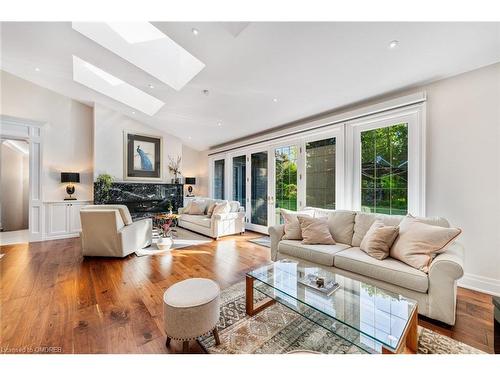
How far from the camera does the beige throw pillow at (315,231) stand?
2629 millimetres

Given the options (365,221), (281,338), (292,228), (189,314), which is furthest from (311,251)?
(189,314)

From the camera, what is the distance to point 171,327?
4.57ft

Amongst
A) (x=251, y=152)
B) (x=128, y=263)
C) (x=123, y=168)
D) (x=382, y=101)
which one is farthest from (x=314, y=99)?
(x=123, y=168)

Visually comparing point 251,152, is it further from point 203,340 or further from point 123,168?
point 203,340

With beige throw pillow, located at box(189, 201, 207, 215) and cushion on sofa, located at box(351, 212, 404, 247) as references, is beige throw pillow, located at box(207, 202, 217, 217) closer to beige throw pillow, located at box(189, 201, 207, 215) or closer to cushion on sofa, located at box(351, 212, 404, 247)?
beige throw pillow, located at box(189, 201, 207, 215)

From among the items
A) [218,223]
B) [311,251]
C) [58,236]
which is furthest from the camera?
[58,236]

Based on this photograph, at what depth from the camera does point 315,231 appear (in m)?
2.67

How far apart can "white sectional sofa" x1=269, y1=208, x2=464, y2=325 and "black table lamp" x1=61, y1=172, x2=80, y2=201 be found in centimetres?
508

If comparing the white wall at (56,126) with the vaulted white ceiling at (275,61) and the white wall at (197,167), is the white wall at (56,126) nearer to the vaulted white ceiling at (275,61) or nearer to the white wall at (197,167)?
the vaulted white ceiling at (275,61)

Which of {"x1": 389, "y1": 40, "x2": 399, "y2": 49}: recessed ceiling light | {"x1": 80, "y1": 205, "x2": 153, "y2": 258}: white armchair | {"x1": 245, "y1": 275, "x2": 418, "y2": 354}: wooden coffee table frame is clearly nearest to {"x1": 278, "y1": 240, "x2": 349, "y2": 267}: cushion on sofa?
{"x1": 245, "y1": 275, "x2": 418, "y2": 354}: wooden coffee table frame

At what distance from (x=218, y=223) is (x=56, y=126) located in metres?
4.64

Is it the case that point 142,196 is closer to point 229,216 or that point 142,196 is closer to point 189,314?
point 229,216

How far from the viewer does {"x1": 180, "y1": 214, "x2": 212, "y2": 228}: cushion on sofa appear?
15.9ft
